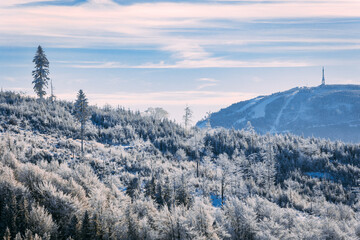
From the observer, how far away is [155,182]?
45.0 meters

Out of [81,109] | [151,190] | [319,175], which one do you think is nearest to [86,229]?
[151,190]

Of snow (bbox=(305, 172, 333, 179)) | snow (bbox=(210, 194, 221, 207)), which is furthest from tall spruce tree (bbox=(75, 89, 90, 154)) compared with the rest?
snow (bbox=(305, 172, 333, 179))

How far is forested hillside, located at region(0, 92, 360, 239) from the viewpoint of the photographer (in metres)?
21.5

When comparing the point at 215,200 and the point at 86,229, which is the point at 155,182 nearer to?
the point at 215,200

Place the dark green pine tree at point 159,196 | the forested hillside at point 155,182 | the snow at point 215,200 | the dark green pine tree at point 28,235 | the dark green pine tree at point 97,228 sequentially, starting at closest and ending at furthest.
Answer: the dark green pine tree at point 28,235
the dark green pine tree at point 97,228
the forested hillside at point 155,182
the dark green pine tree at point 159,196
the snow at point 215,200

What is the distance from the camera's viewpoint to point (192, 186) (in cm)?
5475

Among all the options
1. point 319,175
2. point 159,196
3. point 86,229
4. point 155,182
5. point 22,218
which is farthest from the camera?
point 319,175

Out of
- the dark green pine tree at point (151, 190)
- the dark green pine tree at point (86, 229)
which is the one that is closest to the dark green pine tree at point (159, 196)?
the dark green pine tree at point (151, 190)

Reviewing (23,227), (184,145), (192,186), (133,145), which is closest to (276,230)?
(23,227)

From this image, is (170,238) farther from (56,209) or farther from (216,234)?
(56,209)

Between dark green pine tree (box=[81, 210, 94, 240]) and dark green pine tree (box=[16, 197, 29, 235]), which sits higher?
dark green pine tree (box=[16, 197, 29, 235])

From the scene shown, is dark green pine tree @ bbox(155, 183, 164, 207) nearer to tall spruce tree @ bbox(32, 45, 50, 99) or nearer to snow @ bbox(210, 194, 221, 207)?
snow @ bbox(210, 194, 221, 207)

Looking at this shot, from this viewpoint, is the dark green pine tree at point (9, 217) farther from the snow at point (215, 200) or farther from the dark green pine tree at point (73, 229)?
the snow at point (215, 200)

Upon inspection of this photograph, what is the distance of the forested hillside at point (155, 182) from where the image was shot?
21531 mm
